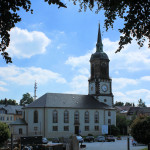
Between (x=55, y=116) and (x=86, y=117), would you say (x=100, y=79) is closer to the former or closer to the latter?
(x=86, y=117)

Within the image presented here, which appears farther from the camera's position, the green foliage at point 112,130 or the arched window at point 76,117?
the green foliage at point 112,130

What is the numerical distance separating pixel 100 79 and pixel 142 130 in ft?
134

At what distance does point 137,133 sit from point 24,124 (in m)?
34.5

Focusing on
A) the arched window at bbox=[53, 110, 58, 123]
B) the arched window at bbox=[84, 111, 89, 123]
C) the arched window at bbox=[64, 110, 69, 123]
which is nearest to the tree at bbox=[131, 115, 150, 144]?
the arched window at bbox=[53, 110, 58, 123]

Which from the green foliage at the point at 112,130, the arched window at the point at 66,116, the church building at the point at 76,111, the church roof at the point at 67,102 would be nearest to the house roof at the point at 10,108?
the church building at the point at 76,111

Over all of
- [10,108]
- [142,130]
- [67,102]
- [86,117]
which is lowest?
[86,117]

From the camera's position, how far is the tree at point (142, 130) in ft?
87.0

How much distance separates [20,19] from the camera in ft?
22.1

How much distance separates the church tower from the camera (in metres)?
66.8

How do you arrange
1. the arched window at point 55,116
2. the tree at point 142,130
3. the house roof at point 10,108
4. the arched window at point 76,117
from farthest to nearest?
the house roof at point 10,108, the arched window at point 76,117, the arched window at point 55,116, the tree at point 142,130

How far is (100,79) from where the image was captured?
220 feet

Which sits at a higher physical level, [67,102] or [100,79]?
[100,79]

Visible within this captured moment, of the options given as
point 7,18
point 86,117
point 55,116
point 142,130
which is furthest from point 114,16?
point 86,117

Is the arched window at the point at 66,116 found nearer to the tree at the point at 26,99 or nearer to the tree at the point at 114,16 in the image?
the tree at the point at 114,16
